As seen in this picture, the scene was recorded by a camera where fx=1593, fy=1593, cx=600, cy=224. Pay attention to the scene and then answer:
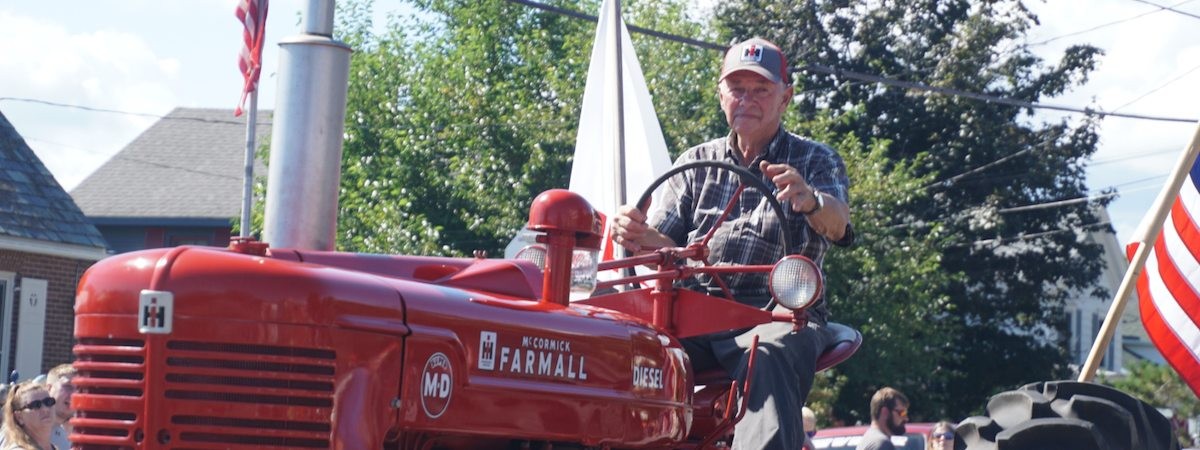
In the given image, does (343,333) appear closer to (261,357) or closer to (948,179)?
(261,357)

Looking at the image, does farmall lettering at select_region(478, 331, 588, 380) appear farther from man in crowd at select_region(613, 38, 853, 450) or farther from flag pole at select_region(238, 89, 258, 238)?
flag pole at select_region(238, 89, 258, 238)

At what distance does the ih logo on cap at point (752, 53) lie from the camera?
17.9 feet

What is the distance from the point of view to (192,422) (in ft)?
11.9

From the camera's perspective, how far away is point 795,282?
15.6ft

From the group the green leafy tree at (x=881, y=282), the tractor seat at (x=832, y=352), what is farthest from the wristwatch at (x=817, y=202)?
the green leafy tree at (x=881, y=282)

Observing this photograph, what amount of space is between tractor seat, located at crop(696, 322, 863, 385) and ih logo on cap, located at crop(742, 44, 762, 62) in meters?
0.94

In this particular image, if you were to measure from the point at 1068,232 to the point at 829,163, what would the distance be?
27.6 metres

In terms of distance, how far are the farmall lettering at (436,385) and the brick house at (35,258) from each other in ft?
51.2

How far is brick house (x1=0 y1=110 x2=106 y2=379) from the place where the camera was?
1870 centimetres

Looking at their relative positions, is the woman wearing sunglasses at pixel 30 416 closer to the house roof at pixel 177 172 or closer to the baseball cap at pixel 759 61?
the baseball cap at pixel 759 61

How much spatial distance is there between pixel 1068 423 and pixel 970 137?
80.9 ft

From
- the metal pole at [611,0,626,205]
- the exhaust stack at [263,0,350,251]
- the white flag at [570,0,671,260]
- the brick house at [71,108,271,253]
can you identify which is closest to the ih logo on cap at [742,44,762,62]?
the exhaust stack at [263,0,350,251]

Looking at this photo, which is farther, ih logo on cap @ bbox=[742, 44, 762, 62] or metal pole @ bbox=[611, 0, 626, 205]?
metal pole @ bbox=[611, 0, 626, 205]

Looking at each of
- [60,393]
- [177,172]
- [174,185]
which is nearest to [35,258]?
[60,393]
